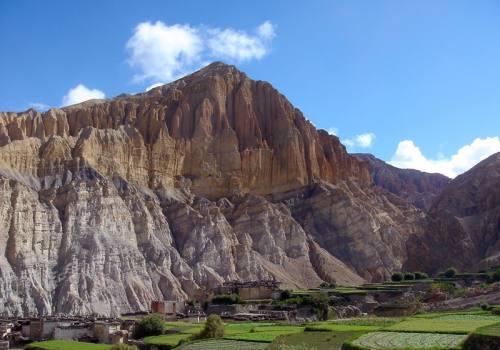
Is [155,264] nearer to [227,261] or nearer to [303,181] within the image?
[227,261]

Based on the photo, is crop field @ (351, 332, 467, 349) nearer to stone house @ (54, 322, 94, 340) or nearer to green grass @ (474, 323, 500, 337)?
green grass @ (474, 323, 500, 337)

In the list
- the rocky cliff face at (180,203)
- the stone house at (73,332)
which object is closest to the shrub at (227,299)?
the rocky cliff face at (180,203)

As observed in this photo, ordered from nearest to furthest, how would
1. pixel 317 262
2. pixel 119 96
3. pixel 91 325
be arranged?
pixel 91 325
pixel 317 262
pixel 119 96

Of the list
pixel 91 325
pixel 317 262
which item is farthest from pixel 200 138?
pixel 91 325

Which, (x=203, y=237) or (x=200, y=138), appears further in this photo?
(x=200, y=138)

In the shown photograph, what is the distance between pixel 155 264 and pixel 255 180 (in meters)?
41.2

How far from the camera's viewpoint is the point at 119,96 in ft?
578

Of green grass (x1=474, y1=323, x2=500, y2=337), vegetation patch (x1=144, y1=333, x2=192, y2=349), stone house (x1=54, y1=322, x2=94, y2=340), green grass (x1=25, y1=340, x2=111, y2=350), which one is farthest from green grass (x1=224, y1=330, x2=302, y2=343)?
stone house (x1=54, y1=322, x2=94, y2=340)

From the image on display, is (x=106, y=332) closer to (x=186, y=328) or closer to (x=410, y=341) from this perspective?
(x=186, y=328)

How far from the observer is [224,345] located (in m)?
39.5

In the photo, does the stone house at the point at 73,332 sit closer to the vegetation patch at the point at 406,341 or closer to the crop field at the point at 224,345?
the crop field at the point at 224,345

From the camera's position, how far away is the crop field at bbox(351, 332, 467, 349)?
26.2 metres

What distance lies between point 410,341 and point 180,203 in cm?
10581

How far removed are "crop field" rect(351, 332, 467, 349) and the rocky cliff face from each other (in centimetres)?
7125
